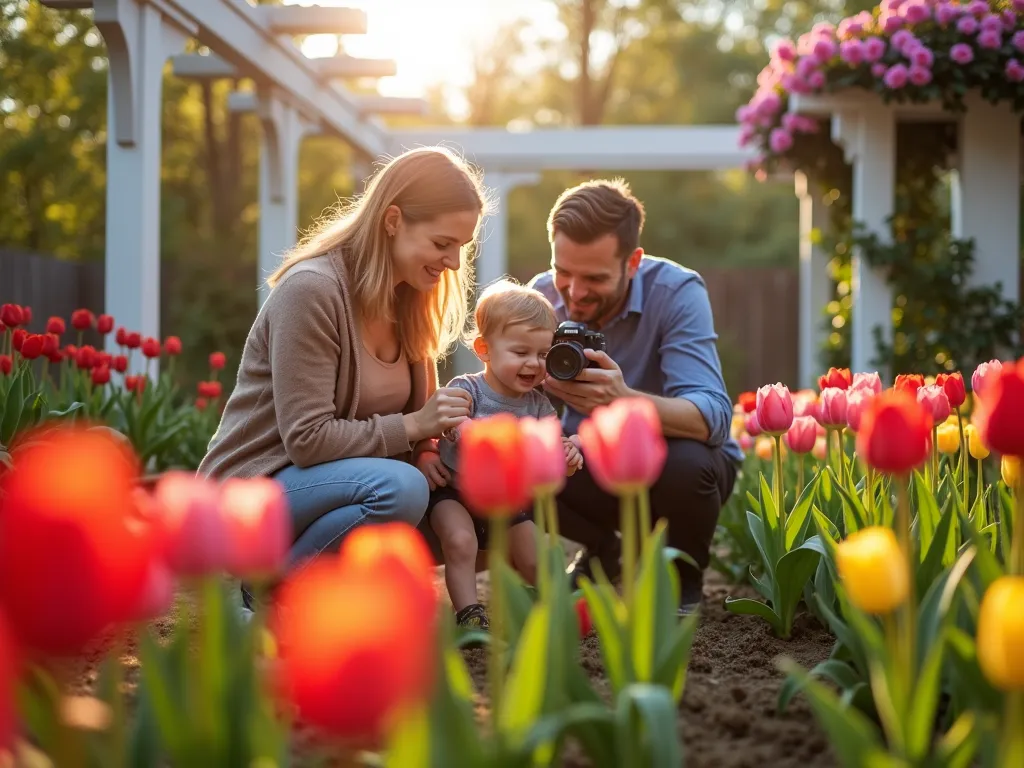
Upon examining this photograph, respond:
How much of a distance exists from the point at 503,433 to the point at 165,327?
1069cm

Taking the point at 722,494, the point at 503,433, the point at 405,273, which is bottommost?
the point at 722,494

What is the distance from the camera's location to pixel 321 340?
2580mm

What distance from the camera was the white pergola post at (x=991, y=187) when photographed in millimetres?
6555

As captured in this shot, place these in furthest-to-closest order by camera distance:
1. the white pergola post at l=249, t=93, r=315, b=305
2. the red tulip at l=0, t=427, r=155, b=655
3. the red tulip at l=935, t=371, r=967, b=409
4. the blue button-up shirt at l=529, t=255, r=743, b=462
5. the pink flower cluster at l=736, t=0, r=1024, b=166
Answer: the white pergola post at l=249, t=93, r=315, b=305, the pink flower cluster at l=736, t=0, r=1024, b=166, the blue button-up shirt at l=529, t=255, r=743, b=462, the red tulip at l=935, t=371, r=967, b=409, the red tulip at l=0, t=427, r=155, b=655

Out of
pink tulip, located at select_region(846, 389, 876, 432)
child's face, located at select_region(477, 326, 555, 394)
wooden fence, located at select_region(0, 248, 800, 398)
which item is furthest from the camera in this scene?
wooden fence, located at select_region(0, 248, 800, 398)

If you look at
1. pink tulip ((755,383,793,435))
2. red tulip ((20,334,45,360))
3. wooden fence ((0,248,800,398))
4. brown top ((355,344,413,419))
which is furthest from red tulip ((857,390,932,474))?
wooden fence ((0,248,800,398))

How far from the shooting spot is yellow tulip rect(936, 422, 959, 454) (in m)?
2.59

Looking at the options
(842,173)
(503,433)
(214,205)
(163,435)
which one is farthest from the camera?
(214,205)

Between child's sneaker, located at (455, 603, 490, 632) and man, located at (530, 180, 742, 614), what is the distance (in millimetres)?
563

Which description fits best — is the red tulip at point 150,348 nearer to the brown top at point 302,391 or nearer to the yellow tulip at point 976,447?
the brown top at point 302,391

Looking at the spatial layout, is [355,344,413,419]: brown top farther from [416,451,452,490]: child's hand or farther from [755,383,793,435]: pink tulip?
[755,383,793,435]: pink tulip

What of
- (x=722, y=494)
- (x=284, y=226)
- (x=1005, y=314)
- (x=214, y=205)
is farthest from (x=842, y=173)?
(x=214, y=205)

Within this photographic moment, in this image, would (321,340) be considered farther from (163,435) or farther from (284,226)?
(284,226)

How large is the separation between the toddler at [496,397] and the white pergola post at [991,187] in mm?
4528
